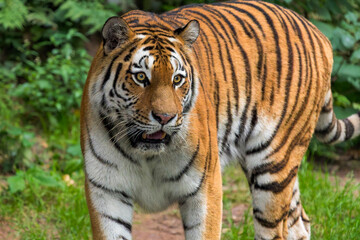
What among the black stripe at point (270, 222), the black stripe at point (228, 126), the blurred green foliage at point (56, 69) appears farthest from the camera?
the blurred green foliage at point (56, 69)

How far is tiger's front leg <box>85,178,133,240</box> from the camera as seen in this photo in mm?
3029

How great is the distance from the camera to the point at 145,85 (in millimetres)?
2764

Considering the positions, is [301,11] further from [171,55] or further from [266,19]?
[171,55]

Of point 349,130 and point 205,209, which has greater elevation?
point 205,209

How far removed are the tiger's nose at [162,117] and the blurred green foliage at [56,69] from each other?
2655 mm

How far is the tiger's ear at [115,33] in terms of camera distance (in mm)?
2773

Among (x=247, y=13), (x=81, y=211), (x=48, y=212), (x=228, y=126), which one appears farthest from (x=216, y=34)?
(x=48, y=212)

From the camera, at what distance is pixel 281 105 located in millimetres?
3689

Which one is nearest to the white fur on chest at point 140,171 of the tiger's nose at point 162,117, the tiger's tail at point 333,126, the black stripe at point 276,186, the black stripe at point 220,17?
the tiger's nose at point 162,117

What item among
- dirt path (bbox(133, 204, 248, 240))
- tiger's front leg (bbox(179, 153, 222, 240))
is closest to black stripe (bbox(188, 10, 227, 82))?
tiger's front leg (bbox(179, 153, 222, 240))

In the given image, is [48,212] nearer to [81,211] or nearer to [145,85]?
[81,211]

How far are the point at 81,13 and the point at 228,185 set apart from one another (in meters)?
2.80

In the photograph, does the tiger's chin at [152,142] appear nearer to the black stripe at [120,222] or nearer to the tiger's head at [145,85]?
the tiger's head at [145,85]

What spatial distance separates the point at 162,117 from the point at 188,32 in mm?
566
